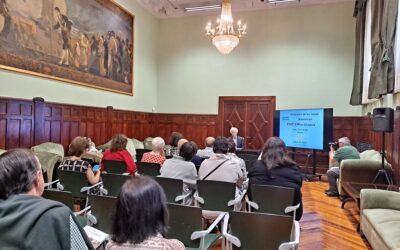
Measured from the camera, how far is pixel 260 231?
2.02m

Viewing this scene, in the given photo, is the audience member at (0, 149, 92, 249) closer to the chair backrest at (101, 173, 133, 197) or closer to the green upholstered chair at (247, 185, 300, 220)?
the green upholstered chair at (247, 185, 300, 220)

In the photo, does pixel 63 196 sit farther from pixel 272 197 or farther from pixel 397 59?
pixel 397 59

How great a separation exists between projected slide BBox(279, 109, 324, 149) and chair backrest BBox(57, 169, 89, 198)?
227 inches

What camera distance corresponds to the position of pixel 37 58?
5.70 meters

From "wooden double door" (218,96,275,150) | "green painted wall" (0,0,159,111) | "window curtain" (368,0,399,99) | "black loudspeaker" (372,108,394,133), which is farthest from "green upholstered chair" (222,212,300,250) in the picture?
"wooden double door" (218,96,275,150)

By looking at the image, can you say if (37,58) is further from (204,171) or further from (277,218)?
(277,218)

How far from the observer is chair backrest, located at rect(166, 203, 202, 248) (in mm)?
2068

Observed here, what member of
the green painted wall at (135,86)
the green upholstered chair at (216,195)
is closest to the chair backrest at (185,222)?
the green upholstered chair at (216,195)

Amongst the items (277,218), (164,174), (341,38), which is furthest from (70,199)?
(341,38)

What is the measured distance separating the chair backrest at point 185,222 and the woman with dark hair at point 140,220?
2.31 ft

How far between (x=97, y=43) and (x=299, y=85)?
592 centimetres

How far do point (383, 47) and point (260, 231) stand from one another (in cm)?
432

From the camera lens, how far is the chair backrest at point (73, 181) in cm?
345

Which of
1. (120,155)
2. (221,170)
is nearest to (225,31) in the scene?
(120,155)
